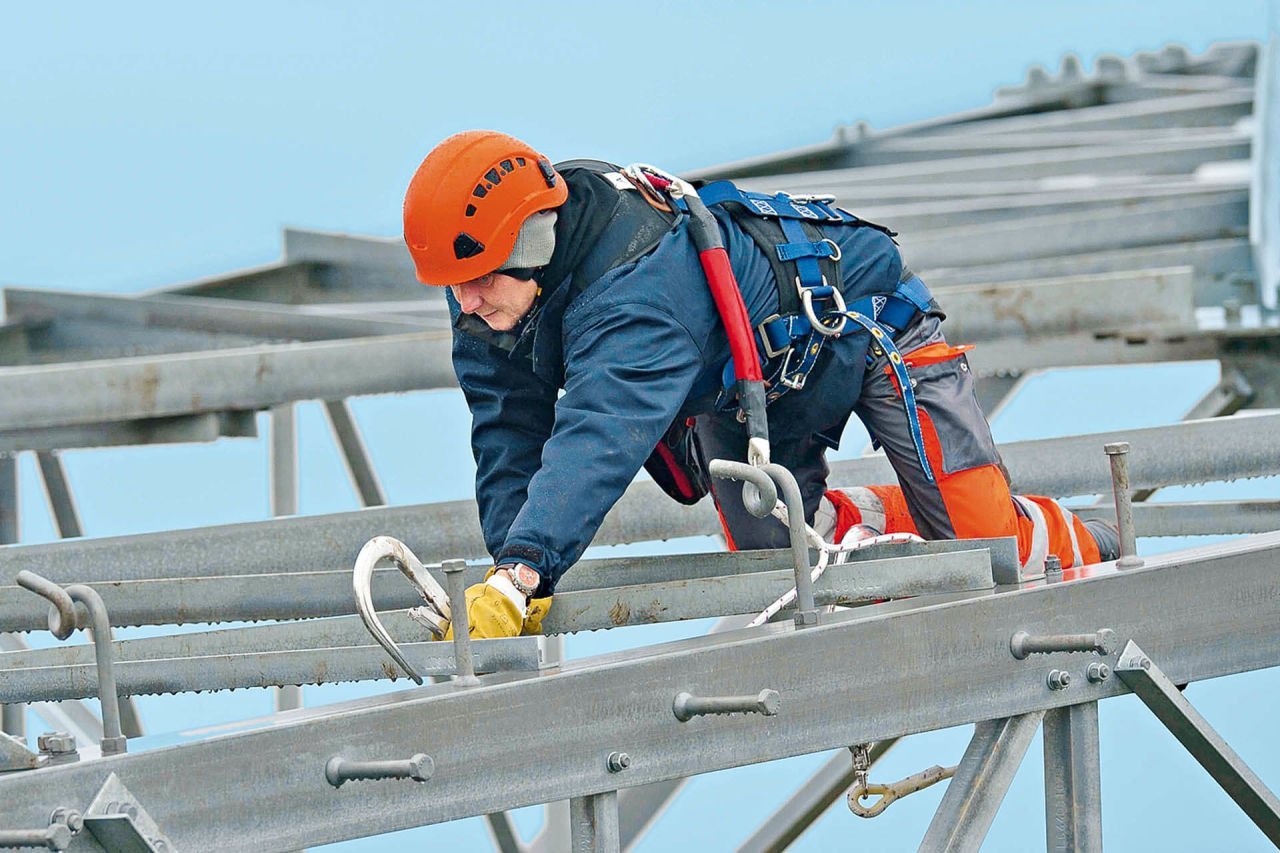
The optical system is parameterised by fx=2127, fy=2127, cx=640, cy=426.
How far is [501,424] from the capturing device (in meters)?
4.70

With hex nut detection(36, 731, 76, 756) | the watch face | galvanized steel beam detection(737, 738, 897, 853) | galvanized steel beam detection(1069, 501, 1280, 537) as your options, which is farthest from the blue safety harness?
galvanized steel beam detection(737, 738, 897, 853)

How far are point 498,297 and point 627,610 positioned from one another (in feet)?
2.30

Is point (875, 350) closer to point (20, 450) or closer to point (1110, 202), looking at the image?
point (20, 450)

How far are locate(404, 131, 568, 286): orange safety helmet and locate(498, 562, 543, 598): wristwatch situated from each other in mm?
631

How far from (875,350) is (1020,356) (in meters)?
2.94

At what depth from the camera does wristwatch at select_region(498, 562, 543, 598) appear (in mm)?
3938

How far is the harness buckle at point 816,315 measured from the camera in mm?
4574

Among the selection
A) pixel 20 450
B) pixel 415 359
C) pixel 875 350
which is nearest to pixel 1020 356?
pixel 415 359

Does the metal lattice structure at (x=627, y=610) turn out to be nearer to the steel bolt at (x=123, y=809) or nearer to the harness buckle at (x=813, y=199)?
the steel bolt at (x=123, y=809)

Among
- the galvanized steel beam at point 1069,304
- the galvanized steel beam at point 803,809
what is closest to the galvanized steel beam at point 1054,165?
the galvanized steel beam at point 1069,304

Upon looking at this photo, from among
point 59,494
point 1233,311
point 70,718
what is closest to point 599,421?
point 1233,311

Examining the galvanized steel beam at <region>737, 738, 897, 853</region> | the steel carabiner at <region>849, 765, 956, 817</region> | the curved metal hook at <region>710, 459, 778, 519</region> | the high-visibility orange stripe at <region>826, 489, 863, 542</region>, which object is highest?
the curved metal hook at <region>710, 459, 778, 519</region>

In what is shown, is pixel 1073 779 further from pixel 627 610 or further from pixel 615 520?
pixel 615 520

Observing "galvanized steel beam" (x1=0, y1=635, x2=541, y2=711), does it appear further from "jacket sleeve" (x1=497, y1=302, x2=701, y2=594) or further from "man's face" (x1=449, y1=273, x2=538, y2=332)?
"man's face" (x1=449, y1=273, x2=538, y2=332)
